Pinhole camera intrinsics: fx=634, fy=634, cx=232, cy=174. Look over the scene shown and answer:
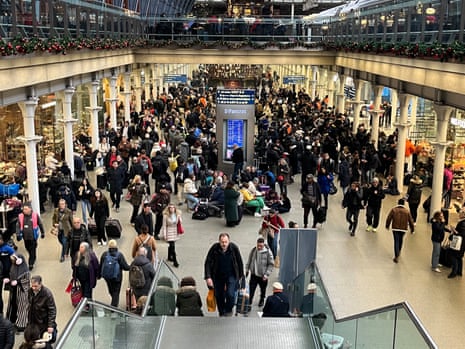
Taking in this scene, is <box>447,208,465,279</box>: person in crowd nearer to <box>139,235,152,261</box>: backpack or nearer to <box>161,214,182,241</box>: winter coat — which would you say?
<box>161,214,182,241</box>: winter coat

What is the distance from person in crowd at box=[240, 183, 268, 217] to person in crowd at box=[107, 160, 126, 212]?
353cm

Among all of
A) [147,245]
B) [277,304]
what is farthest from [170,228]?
[277,304]

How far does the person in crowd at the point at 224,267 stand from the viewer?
10.3 m

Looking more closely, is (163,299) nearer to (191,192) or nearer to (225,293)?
(225,293)

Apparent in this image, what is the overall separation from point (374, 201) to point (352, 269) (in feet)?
9.80

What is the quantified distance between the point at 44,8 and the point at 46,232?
6.10m

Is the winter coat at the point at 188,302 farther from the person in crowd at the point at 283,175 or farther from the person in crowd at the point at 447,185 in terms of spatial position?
the person in crowd at the point at 447,185

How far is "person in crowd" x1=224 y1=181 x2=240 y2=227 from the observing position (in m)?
16.6

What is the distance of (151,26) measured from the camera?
35.1m

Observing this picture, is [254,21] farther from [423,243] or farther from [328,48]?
[423,243]

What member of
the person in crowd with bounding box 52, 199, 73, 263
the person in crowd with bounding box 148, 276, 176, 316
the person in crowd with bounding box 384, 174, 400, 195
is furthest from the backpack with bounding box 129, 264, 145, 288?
the person in crowd with bounding box 384, 174, 400, 195

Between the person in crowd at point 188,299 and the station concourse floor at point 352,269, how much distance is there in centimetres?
180

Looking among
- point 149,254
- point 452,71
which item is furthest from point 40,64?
point 452,71

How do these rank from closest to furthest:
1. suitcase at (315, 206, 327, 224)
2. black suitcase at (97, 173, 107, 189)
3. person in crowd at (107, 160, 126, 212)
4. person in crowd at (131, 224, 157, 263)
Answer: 1. person in crowd at (131, 224, 157, 263)
2. suitcase at (315, 206, 327, 224)
3. person in crowd at (107, 160, 126, 212)
4. black suitcase at (97, 173, 107, 189)
